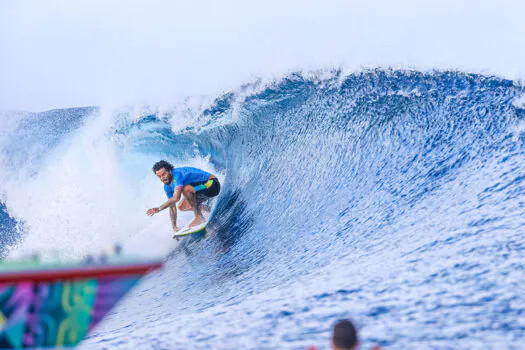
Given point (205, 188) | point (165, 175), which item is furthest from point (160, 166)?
point (205, 188)

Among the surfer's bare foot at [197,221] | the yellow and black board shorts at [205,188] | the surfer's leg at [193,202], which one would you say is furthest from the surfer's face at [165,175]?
the surfer's bare foot at [197,221]

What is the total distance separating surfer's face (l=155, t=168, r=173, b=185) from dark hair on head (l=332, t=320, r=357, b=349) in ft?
12.4

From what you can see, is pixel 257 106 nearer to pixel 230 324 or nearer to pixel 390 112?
pixel 390 112

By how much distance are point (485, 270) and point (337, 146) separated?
11.5ft

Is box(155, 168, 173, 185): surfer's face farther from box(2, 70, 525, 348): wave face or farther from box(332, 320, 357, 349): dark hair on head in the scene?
box(332, 320, 357, 349): dark hair on head

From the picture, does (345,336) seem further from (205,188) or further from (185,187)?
(205,188)

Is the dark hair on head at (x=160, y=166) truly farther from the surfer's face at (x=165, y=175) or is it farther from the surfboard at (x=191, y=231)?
the surfboard at (x=191, y=231)

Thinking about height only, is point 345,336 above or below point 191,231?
below

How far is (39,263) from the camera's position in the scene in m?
2.58

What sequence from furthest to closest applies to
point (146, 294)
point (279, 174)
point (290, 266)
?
point (279, 174)
point (146, 294)
point (290, 266)

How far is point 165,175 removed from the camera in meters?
5.47

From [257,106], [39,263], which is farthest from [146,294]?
[257,106]

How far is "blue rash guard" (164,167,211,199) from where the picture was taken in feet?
18.4

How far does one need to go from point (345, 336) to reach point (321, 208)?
3265mm
